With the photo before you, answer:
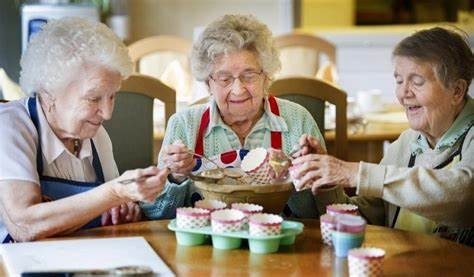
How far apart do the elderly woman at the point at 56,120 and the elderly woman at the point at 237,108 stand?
1.12 feet

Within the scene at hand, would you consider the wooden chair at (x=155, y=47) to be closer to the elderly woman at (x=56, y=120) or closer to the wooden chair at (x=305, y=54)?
the wooden chair at (x=305, y=54)

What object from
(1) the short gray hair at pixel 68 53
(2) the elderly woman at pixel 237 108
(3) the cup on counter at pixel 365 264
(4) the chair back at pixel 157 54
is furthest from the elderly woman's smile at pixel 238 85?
(4) the chair back at pixel 157 54

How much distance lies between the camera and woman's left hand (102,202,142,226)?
8.19 ft

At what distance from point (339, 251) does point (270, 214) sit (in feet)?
0.67

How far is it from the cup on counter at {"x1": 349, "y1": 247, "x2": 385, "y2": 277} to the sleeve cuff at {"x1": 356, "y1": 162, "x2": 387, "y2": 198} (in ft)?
1.12

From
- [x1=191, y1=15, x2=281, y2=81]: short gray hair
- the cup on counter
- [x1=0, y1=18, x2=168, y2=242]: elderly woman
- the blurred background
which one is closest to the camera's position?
the cup on counter

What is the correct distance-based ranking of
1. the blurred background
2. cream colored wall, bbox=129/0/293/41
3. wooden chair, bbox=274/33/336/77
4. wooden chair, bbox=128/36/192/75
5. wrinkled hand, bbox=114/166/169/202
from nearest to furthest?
wrinkled hand, bbox=114/166/169/202 < wooden chair, bbox=128/36/192/75 < wooden chair, bbox=274/33/336/77 < the blurred background < cream colored wall, bbox=129/0/293/41

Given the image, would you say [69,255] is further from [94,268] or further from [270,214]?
[270,214]

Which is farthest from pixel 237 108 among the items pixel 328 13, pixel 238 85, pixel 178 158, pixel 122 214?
pixel 328 13

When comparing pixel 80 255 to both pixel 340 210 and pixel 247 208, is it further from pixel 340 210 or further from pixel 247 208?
pixel 340 210

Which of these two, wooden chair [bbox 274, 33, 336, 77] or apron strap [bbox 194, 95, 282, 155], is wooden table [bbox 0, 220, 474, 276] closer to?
apron strap [bbox 194, 95, 282, 155]

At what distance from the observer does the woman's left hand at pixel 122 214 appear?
250 centimetres

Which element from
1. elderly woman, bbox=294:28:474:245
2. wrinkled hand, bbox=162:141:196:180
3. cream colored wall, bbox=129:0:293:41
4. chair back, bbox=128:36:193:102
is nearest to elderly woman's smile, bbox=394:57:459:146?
elderly woman, bbox=294:28:474:245

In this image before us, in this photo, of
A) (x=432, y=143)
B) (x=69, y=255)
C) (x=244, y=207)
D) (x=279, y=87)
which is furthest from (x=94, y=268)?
(x=279, y=87)
